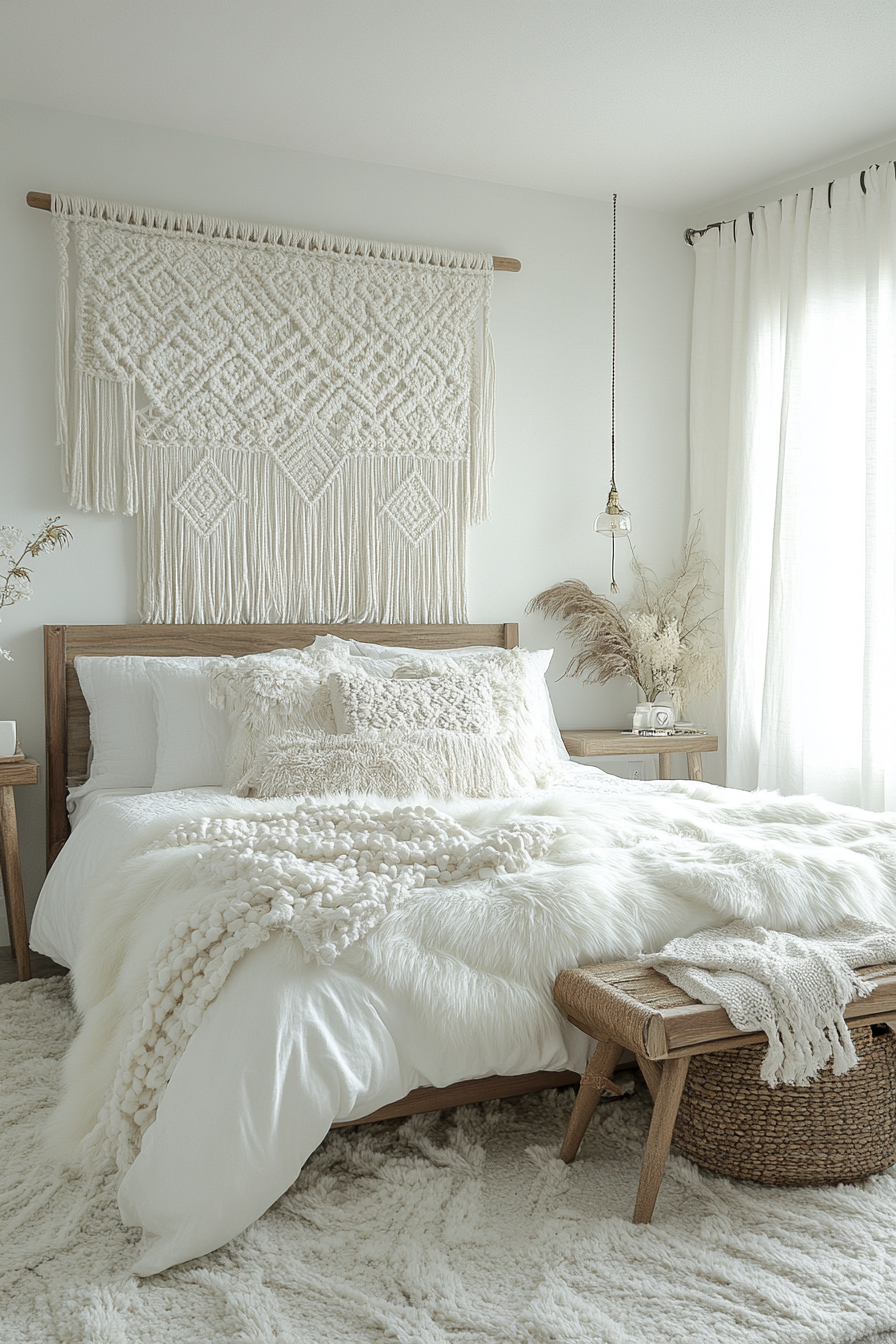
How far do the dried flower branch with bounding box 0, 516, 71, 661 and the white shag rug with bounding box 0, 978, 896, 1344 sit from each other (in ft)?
5.87

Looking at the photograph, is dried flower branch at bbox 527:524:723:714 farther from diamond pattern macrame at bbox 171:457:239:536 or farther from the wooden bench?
the wooden bench

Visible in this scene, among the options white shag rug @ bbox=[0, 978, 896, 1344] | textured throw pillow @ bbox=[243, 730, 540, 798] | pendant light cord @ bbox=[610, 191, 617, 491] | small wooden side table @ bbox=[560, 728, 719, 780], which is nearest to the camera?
white shag rug @ bbox=[0, 978, 896, 1344]

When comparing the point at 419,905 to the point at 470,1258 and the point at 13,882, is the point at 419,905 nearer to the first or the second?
the point at 470,1258

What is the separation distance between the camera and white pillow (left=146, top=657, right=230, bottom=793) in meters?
3.06

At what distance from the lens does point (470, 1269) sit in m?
1.65

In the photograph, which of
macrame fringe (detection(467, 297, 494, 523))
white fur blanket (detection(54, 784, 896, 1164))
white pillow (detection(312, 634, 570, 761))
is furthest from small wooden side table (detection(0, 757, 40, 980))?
macrame fringe (detection(467, 297, 494, 523))

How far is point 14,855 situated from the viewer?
3.04 metres

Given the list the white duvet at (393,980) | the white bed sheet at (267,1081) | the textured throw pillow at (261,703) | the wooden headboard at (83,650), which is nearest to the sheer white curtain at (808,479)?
the white duvet at (393,980)

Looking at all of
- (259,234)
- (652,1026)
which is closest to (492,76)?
(259,234)

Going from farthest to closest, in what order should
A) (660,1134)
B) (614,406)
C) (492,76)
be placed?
1. (614,406)
2. (492,76)
3. (660,1134)

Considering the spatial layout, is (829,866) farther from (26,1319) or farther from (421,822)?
(26,1319)

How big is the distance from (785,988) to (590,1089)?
15.8 inches

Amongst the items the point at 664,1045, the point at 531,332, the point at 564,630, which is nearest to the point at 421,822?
the point at 664,1045

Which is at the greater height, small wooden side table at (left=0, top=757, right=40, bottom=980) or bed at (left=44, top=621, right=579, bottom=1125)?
bed at (left=44, top=621, right=579, bottom=1125)
